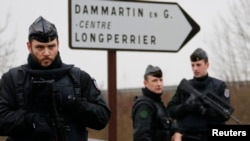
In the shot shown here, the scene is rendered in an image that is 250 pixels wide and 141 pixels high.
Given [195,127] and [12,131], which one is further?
[195,127]

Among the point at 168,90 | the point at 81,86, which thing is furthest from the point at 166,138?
the point at 168,90

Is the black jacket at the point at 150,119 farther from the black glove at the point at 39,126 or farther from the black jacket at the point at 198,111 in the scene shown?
the black glove at the point at 39,126

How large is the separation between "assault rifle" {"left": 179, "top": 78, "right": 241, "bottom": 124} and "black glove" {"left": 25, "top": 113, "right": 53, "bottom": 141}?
159 inches

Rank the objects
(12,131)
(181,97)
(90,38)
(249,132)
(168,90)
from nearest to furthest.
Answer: (12,131)
(90,38)
(249,132)
(181,97)
(168,90)

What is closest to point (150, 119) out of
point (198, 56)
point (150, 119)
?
point (150, 119)

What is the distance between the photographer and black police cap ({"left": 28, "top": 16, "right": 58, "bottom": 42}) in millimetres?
4133

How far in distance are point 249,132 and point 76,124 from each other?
374 centimetres

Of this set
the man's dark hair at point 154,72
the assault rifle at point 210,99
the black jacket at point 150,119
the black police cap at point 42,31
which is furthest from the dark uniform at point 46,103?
the assault rifle at point 210,99

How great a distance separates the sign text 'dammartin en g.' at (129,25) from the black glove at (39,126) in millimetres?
2563

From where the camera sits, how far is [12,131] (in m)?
4.11

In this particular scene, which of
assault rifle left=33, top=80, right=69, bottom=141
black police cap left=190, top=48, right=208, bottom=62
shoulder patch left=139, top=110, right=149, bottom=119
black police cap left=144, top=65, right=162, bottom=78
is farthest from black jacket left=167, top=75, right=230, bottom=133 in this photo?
assault rifle left=33, top=80, right=69, bottom=141

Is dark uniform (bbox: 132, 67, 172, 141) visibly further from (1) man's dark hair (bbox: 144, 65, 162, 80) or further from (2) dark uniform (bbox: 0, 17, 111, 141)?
(2) dark uniform (bbox: 0, 17, 111, 141)

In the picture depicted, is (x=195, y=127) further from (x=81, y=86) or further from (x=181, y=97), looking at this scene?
(x=81, y=86)

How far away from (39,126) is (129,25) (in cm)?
298
